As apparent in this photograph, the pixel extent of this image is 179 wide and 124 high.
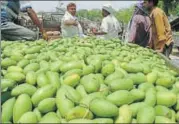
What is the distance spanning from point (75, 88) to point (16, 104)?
18.8 inches

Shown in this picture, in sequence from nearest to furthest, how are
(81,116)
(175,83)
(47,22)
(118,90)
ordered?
1. (81,116)
2. (118,90)
3. (175,83)
4. (47,22)

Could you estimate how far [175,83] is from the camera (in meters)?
2.94

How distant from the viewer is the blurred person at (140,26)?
242 inches

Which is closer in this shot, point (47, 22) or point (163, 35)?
point (163, 35)

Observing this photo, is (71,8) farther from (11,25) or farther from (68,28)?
(11,25)

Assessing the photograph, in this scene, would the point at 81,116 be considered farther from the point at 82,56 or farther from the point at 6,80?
the point at 82,56

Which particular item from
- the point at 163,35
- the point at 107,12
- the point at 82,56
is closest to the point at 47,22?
the point at 107,12

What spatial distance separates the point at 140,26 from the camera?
618cm

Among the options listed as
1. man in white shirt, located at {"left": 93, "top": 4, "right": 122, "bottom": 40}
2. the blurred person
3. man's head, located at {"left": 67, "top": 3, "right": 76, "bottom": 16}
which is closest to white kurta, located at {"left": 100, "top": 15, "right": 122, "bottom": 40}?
man in white shirt, located at {"left": 93, "top": 4, "right": 122, "bottom": 40}

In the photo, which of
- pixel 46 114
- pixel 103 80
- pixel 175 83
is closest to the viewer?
pixel 46 114

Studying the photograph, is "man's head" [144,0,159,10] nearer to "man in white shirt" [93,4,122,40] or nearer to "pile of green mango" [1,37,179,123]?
"man in white shirt" [93,4,122,40]

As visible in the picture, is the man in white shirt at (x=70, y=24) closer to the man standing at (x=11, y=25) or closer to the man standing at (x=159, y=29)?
the man standing at (x=11, y=25)

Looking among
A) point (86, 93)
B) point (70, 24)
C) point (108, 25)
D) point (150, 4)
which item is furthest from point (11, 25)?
point (86, 93)

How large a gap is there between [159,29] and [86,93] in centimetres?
379
